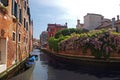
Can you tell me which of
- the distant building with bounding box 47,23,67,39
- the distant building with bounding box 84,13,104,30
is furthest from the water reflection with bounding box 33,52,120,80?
the distant building with bounding box 47,23,67,39

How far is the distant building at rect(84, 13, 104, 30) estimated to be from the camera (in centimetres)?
4474

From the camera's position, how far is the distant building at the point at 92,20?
44.7 meters

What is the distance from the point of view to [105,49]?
1816 cm

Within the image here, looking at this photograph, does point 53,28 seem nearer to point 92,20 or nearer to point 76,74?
point 92,20

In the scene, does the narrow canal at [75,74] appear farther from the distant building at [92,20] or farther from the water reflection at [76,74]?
the distant building at [92,20]

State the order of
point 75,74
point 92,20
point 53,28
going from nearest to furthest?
point 75,74
point 92,20
point 53,28

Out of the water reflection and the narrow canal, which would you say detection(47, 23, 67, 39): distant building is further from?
the narrow canal

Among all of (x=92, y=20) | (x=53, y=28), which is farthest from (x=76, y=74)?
(x=53, y=28)

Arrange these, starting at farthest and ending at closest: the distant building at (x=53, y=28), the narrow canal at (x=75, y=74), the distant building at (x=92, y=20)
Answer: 1. the distant building at (x=53, y=28)
2. the distant building at (x=92, y=20)
3. the narrow canal at (x=75, y=74)

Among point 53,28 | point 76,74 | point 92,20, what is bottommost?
point 76,74

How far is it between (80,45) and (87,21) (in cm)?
2577

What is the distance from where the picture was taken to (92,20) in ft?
149

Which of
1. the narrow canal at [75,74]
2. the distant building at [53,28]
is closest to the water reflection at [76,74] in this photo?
the narrow canal at [75,74]

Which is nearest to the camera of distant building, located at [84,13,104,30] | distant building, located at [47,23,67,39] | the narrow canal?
the narrow canal
